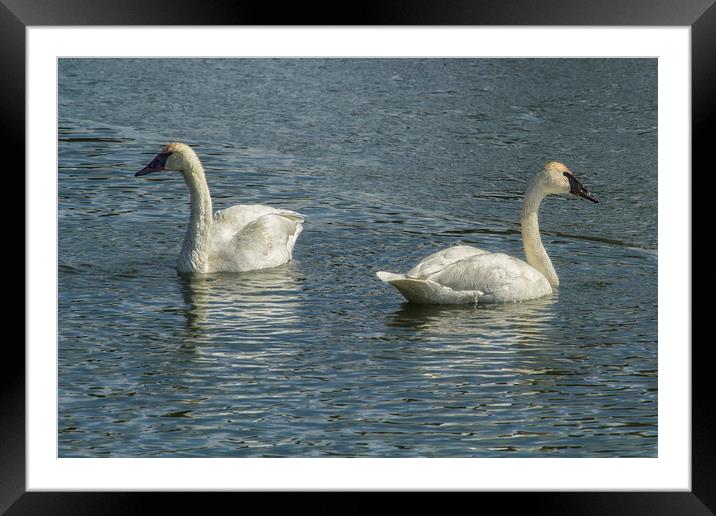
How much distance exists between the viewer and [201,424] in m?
10.9

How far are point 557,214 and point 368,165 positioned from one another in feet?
7.79

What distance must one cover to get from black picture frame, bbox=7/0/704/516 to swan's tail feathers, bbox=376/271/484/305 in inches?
166

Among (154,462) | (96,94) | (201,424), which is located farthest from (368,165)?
(154,462)

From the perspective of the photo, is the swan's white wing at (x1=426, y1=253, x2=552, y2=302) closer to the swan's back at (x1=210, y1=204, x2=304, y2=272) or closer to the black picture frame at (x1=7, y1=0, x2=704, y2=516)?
the swan's back at (x1=210, y1=204, x2=304, y2=272)

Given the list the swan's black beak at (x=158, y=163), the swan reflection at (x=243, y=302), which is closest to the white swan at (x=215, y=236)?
the swan's black beak at (x=158, y=163)

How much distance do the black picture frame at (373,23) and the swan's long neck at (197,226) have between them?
5650 mm

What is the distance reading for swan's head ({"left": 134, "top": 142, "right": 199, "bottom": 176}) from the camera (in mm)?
15859

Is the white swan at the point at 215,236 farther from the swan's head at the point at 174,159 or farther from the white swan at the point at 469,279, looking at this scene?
the white swan at the point at 469,279

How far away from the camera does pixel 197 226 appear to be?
15836 mm

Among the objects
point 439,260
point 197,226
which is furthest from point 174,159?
point 439,260

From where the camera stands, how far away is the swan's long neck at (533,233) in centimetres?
1502

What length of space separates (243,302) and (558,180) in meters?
3.26

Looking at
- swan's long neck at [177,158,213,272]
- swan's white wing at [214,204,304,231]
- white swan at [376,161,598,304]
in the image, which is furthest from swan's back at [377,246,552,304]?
swan's white wing at [214,204,304,231]

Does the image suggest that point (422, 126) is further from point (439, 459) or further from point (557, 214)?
point (439, 459)
